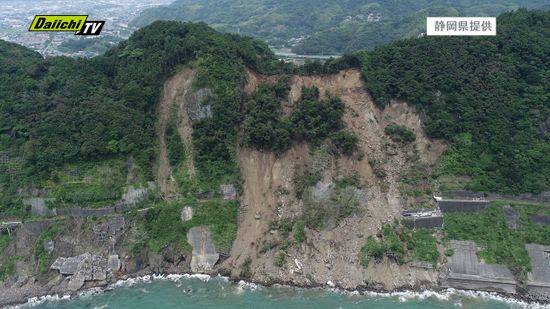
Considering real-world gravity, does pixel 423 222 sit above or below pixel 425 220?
below

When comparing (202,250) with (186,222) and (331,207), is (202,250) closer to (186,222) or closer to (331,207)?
(186,222)

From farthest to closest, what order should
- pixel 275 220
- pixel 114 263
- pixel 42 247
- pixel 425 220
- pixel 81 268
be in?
pixel 275 220
pixel 425 220
pixel 42 247
pixel 114 263
pixel 81 268

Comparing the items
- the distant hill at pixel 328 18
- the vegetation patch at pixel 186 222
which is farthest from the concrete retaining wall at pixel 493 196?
the distant hill at pixel 328 18

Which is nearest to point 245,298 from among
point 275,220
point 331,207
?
point 275,220

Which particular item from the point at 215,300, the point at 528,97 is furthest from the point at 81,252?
the point at 528,97

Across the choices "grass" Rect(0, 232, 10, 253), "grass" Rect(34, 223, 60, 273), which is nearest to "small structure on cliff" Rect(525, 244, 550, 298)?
"grass" Rect(34, 223, 60, 273)

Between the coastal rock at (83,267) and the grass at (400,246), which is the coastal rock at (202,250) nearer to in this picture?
the coastal rock at (83,267)
